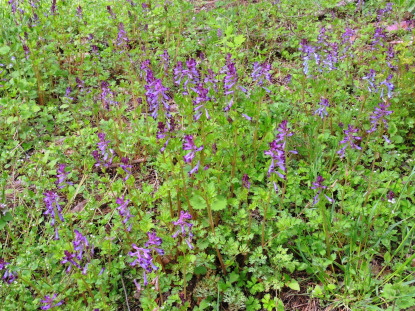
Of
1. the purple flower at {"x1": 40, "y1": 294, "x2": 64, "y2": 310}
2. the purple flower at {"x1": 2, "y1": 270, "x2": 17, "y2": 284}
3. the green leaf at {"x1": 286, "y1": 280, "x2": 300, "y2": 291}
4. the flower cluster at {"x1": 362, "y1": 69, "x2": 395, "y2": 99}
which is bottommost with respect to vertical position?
the green leaf at {"x1": 286, "y1": 280, "x2": 300, "y2": 291}

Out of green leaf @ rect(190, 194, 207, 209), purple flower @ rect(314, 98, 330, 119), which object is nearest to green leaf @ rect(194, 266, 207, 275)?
green leaf @ rect(190, 194, 207, 209)

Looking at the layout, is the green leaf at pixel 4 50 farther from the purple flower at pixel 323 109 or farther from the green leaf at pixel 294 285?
the green leaf at pixel 294 285

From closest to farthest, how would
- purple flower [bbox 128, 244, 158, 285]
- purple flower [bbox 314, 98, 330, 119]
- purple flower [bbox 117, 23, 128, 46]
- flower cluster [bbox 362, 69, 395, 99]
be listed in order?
1. purple flower [bbox 128, 244, 158, 285]
2. flower cluster [bbox 362, 69, 395, 99]
3. purple flower [bbox 314, 98, 330, 119]
4. purple flower [bbox 117, 23, 128, 46]

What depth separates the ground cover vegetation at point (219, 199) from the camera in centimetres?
237

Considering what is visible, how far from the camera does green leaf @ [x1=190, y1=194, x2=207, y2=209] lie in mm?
2468

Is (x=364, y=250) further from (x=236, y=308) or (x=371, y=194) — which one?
(x=236, y=308)

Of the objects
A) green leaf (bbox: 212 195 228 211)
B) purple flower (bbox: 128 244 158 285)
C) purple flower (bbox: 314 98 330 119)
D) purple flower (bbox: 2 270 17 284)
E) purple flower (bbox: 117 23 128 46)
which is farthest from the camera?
purple flower (bbox: 117 23 128 46)

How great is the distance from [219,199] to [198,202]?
148 millimetres

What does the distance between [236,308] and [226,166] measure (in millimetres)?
1110

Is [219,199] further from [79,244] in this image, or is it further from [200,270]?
[79,244]

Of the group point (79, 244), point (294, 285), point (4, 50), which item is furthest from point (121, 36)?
point (294, 285)

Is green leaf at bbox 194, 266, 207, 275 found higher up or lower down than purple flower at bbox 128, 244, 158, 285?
lower down

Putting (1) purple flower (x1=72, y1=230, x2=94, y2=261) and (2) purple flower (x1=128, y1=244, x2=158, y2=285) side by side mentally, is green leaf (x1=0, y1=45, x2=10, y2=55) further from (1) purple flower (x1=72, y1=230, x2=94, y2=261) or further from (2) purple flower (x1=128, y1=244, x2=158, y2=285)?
(2) purple flower (x1=128, y1=244, x2=158, y2=285)

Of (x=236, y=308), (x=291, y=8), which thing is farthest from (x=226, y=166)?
(x=291, y=8)
